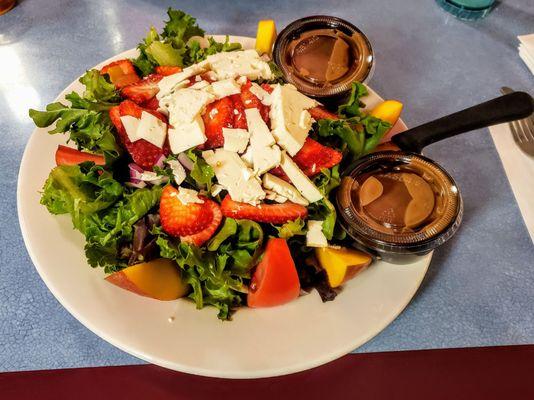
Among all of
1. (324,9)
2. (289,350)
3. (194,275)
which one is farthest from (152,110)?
(324,9)

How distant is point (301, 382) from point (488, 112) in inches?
28.4

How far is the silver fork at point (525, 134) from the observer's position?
1421 millimetres

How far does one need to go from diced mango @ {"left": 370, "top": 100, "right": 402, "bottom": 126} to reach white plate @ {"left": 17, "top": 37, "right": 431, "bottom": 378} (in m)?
0.37

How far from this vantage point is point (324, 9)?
1854mm

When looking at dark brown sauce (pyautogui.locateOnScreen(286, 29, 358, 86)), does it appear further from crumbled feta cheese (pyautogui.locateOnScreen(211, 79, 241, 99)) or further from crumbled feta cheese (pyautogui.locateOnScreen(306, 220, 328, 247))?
crumbled feta cheese (pyautogui.locateOnScreen(306, 220, 328, 247))

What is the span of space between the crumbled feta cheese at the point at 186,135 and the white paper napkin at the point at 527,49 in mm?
1192

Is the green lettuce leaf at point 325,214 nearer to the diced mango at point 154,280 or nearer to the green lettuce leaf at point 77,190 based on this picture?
the diced mango at point 154,280

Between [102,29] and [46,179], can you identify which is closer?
[46,179]

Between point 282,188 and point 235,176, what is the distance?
10cm

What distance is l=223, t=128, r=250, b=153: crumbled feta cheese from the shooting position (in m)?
1.12

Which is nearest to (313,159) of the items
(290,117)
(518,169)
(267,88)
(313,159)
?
(313,159)

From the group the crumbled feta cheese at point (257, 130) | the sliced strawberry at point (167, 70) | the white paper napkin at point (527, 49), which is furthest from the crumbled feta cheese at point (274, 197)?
the white paper napkin at point (527, 49)

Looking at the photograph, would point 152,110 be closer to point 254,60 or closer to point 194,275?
point 254,60

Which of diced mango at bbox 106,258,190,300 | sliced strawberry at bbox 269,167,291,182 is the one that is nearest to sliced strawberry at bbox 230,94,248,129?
sliced strawberry at bbox 269,167,291,182
